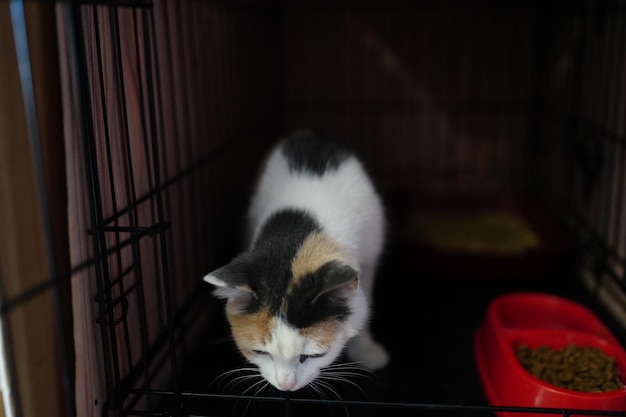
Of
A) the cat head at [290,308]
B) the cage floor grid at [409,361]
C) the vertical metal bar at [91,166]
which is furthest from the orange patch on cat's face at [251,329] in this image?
the vertical metal bar at [91,166]

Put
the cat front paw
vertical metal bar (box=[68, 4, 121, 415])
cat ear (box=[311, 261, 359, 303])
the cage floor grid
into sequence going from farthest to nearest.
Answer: the cat front paw → the cage floor grid → cat ear (box=[311, 261, 359, 303]) → vertical metal bar (box=[68, 4, 121, 415])

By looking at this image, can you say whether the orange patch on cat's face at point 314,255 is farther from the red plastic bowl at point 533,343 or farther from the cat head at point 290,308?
the red plastic bowl at point 533,343

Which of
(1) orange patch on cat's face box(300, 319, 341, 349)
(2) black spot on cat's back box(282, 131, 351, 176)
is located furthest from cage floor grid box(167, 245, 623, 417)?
(2) black spot on cat's back box(282, 131, 351, 176)

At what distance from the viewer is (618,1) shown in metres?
1.77

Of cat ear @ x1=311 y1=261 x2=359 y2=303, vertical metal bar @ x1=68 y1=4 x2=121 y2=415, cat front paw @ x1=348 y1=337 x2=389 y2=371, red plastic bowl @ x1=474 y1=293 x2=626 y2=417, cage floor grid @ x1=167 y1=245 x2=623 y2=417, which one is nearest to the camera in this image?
vertical metal bar @ x1=68 y1=4 x2=121 y2=415

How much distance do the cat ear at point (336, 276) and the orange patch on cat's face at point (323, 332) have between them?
2.4 inches

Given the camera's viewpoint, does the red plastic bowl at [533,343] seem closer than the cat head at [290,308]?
No

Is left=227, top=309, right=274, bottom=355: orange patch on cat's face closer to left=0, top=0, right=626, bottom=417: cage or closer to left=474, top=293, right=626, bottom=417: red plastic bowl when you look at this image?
left=0, top=0, right=626, bottom=417: cage

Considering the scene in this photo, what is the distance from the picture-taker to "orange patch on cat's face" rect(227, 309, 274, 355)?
1097mm

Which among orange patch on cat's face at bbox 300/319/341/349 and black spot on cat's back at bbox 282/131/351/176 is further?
black spot on cat's back at bbox 282/131/351/176

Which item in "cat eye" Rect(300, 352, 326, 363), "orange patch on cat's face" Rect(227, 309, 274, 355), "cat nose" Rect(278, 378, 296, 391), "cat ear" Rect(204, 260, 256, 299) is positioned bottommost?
"cat nose" Rect(278, 378, 296, 391)

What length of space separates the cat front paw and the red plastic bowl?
0.27m

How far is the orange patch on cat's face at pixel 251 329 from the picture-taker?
3.60 feet

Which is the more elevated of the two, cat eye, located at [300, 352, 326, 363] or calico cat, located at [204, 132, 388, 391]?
calico cat, located at [204, 132, 388, 391]
